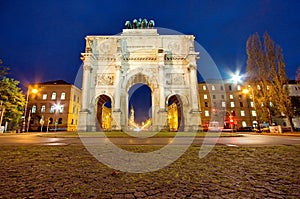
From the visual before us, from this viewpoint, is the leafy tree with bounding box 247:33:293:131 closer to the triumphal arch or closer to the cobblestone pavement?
the triumphal arch

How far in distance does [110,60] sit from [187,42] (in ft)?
47.2

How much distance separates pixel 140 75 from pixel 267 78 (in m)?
20.3

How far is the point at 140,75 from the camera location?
1146 inches

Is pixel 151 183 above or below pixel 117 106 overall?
below

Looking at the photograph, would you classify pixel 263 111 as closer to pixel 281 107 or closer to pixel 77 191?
pixel 281 107

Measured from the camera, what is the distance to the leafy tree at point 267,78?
22625mm

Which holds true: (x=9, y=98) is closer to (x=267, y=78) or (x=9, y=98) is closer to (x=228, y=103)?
(x=267, y=78)

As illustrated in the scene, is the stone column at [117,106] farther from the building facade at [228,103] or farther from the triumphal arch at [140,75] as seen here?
the building facade at [228,103]

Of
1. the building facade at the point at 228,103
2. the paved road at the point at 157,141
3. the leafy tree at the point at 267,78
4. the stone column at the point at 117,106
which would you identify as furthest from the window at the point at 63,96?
the leafy tree at the point at 267,78

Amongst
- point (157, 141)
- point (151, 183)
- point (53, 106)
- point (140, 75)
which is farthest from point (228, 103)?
point (151, 183)

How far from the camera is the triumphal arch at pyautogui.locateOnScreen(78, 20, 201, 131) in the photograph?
25641mm

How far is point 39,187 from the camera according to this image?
1.92m

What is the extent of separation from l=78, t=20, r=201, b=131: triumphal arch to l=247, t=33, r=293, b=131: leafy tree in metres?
9.25

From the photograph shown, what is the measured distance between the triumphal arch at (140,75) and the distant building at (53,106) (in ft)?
63.2
